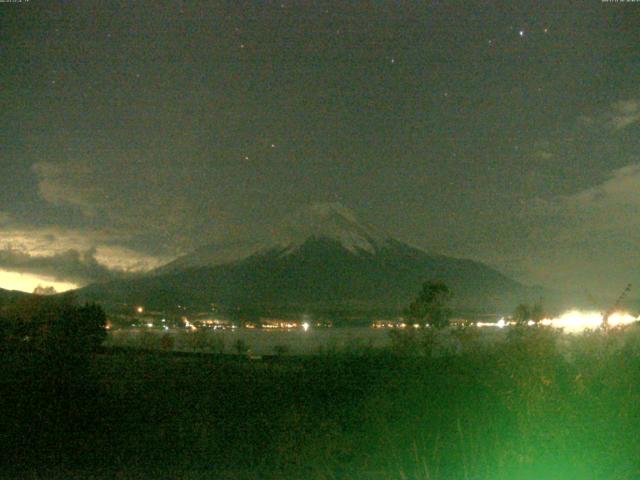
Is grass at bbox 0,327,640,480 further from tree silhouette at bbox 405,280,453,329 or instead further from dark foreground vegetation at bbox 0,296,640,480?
tree silhouette at bbox 405,280,453,329

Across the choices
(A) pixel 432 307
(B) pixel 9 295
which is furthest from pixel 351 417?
(A) pixel 432 307

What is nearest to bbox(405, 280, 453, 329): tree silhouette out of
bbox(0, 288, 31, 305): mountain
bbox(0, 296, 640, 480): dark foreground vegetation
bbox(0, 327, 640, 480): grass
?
bbox(0, 288, 31, 305): mountain

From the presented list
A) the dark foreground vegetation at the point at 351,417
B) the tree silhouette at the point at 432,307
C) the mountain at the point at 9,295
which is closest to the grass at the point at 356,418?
the dark foreground vegetation at the point at 351,417

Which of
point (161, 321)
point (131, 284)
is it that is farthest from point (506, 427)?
point (131, 284)

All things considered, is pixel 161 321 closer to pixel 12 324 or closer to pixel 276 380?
pixel 12 324

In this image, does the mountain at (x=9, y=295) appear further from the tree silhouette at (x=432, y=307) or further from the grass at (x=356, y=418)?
the tree silhouette at (x=432, y=307)
